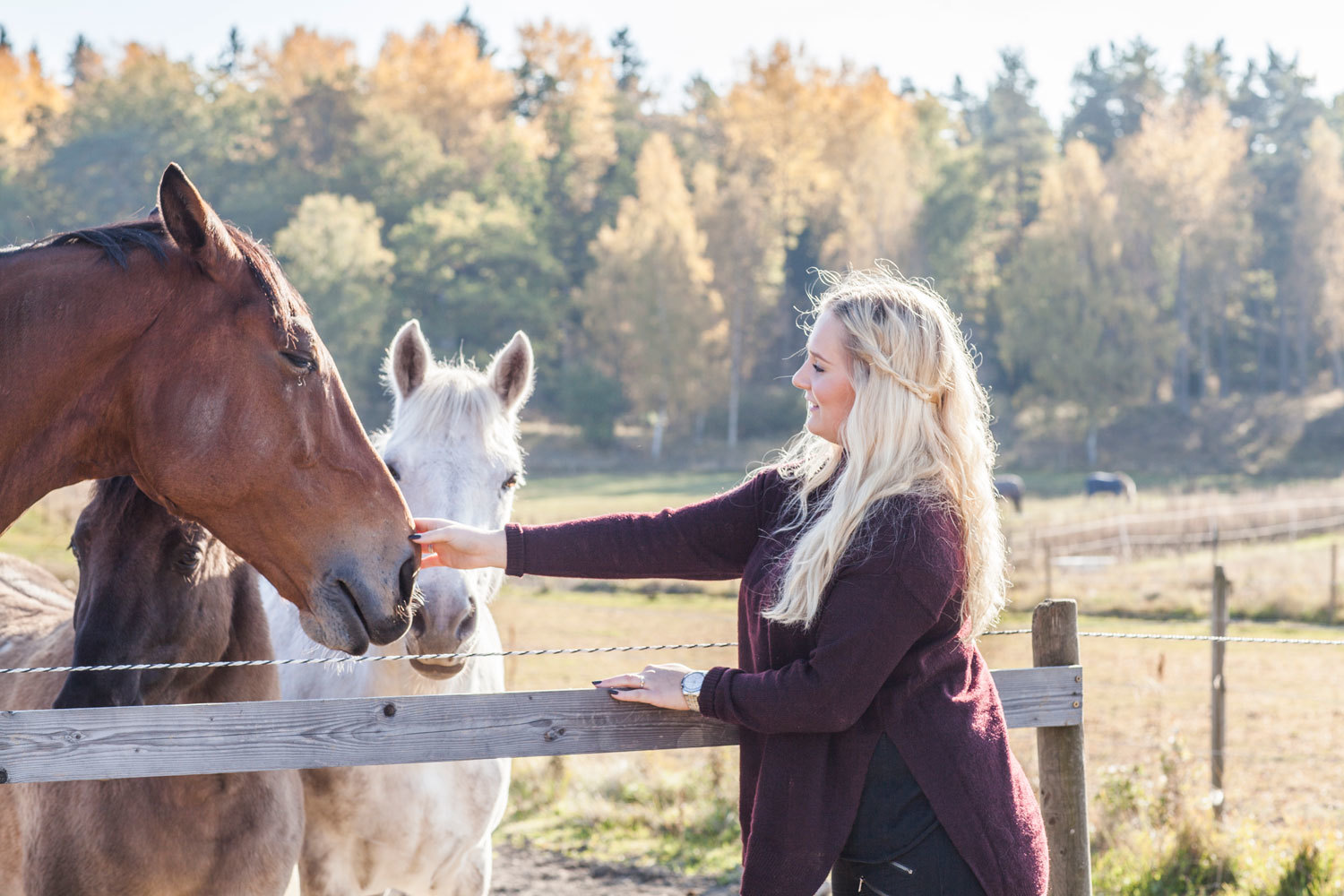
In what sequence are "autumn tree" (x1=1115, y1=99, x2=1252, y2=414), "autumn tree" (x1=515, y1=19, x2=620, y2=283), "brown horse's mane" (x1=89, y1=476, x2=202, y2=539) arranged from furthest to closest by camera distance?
"autumn tree" (x1=515, y1=19, x2=620, y2=283), "autumn tree" (x1=1115, y1=99, x2=1252, y2=414), "brown horse's mane" (x1=89, y1=476, x2=202, y2=539)

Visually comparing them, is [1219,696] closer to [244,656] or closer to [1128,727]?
[1128,727]

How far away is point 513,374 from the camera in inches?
143

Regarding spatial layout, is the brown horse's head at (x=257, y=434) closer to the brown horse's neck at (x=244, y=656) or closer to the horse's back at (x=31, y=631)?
the brown horse's neck at (x=244, y=656)

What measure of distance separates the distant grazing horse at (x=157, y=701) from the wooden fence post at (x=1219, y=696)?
4810 mm

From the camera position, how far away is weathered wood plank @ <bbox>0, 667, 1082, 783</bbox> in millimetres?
2076

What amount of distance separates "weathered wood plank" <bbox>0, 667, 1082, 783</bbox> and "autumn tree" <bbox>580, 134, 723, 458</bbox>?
37.8m

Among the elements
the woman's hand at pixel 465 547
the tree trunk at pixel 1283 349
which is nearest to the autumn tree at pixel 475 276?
the tree trunk at pixel 1283 349

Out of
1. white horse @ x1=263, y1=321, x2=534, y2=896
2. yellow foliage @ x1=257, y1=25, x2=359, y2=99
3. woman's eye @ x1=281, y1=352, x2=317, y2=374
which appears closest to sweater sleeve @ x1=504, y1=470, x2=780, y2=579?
white horse @ x1=263, y1=321, x2=534, y2=896

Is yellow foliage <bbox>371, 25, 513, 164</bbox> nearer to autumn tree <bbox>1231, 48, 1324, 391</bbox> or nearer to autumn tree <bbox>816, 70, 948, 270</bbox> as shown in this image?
autumn tree <bbox>816, 70, 948, 270</bbox>

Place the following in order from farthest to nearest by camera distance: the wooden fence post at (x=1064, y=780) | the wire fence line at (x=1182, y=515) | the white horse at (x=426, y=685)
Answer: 1. the wire fence line at (x=1182, y=515)
2. the white horse at (x=426, y=685)
3. the wooden fence post at (x=1064, y=780)

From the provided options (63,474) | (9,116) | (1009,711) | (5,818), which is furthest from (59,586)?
(9,116)

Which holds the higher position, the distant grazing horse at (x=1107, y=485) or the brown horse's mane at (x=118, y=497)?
the distant grazing horse at (x=1107, y=485)

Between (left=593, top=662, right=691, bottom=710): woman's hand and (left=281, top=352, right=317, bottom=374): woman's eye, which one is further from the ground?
(left=281, top=352, right=317, bottom=374): woman's eye

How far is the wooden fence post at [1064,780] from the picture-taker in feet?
10.0
